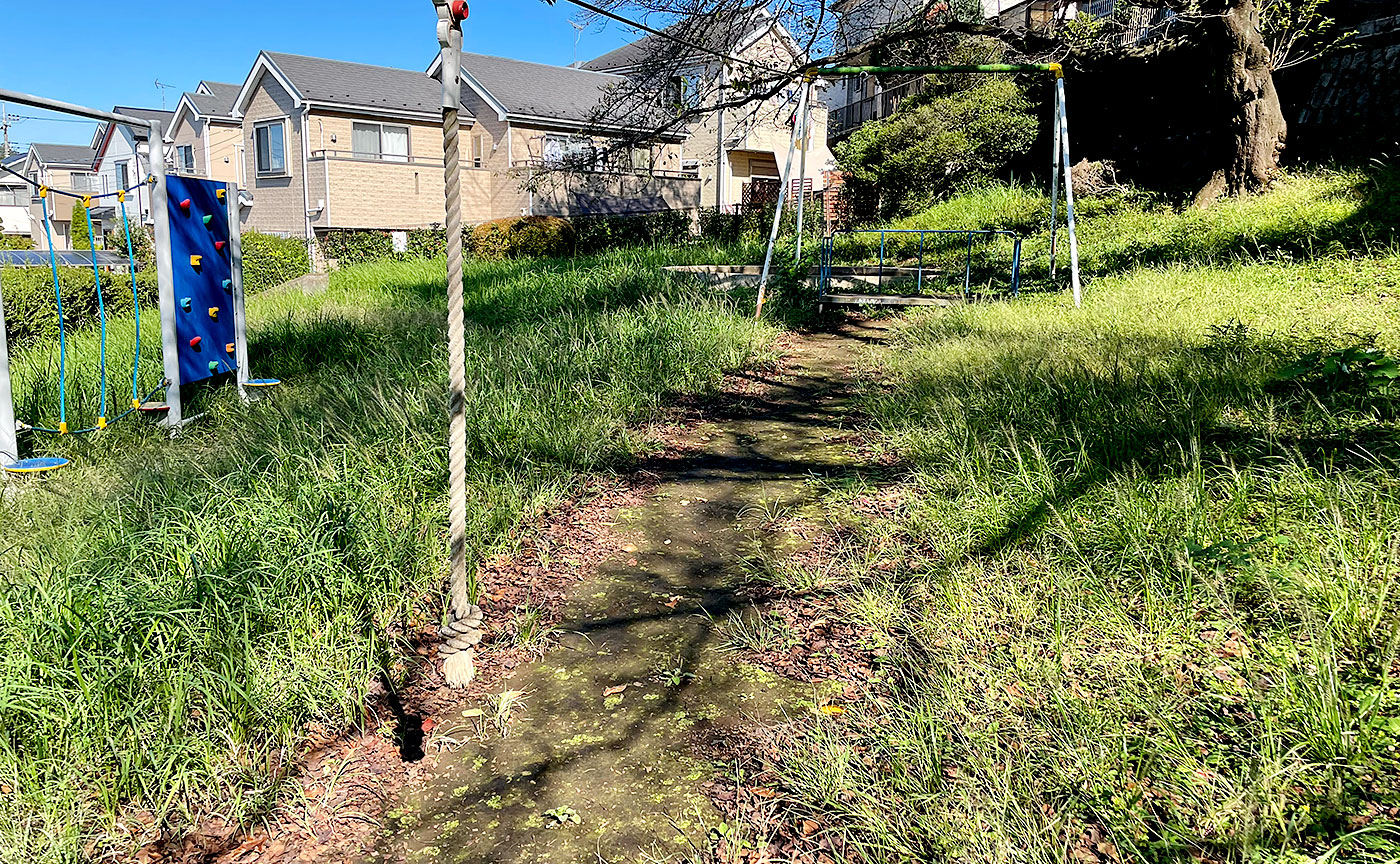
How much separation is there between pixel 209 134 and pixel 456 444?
114 feet

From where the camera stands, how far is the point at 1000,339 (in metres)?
7.62

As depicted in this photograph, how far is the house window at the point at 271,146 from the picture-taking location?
28.6 metres

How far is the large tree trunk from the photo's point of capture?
1173cm

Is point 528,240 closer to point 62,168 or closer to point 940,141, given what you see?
point 940,141

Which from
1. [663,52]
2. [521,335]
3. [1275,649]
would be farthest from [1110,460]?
[663,52]

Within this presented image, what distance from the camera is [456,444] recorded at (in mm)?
3234

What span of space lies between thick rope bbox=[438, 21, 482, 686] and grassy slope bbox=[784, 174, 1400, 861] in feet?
4.52

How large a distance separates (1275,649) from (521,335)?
21.9 feet

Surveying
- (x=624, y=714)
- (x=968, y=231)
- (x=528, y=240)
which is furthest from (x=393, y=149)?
(x=624, y=714)

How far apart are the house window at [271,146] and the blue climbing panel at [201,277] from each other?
23.4 metres

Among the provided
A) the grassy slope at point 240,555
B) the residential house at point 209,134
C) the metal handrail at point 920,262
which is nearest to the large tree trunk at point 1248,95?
the metal handrail at point 920,262

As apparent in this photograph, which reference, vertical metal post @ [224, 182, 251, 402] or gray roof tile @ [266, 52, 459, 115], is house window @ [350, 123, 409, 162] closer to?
gray roof tile @ [266, 52, 459, 115]

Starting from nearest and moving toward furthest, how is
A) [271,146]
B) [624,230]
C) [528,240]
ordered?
[528,240] < [624,230] < [271,146]

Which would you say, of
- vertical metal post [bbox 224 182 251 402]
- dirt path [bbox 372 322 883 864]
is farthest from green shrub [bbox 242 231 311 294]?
dirt path [bbox 372 322 883 864]
